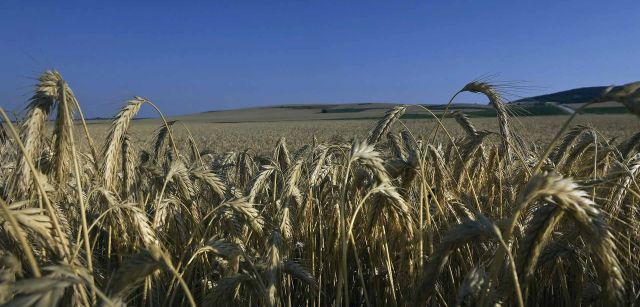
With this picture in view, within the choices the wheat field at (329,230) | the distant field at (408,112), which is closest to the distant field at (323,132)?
the distant field at (408,112)

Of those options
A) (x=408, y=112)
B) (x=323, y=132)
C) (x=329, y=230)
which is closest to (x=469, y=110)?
(x=323, y=132)

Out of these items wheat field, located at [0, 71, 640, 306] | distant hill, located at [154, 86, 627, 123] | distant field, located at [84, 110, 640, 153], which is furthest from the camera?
distant field, located at [84, 110, 640, 153]

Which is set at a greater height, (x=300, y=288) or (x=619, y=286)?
(x=619, y=286)

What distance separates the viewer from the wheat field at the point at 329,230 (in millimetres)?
1215

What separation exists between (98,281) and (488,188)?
235cm

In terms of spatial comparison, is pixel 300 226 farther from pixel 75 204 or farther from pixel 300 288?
pixel 75 204

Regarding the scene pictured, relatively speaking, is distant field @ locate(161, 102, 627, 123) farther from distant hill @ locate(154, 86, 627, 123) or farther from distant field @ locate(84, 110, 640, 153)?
distant field @ locate(84, 110, 640, 153)

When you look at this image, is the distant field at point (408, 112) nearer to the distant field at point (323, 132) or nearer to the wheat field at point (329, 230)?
the wheat field at point (329, 230)

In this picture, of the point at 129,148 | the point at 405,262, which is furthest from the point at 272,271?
the point at 129,148

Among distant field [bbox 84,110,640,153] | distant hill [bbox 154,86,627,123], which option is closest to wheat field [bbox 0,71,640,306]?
distant hill [bbox 154,86,627,123]

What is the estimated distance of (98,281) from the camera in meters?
1.70

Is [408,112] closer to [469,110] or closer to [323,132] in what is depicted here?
[323,132]

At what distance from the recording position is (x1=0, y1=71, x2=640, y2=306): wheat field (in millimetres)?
1215

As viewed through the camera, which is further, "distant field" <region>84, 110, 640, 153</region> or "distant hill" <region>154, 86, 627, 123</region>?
"distant field" <region>84, 110, 640, 153</region>
